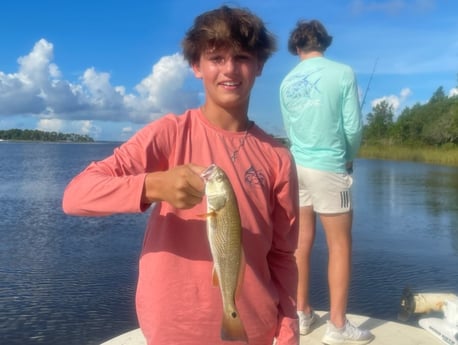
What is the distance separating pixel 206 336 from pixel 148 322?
0.79 feet

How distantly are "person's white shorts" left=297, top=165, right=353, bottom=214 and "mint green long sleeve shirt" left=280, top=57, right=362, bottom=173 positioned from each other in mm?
55

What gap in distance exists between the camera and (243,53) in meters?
2.39

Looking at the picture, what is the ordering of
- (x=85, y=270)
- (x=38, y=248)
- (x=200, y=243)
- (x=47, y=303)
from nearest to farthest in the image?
1. (x=200, y=243)
2. (x=47, y=303)
3. (x=85, y=270)
4. (x=38, y=248)

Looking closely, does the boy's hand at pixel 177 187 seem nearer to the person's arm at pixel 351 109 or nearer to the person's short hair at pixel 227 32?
the person's short hair at pixel 227 32

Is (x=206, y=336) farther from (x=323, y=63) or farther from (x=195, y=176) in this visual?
(x=323, y=63)

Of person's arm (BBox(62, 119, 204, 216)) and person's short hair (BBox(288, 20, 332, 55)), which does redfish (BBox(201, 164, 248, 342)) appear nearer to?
person's arm (BBox(62, 119, 204, 216))

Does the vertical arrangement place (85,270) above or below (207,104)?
below

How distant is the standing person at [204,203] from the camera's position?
2264 millimetres

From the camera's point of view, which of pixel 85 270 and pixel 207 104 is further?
pixel 85 270

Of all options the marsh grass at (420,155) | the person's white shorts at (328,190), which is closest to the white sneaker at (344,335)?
the person's white shorts at (328,190)

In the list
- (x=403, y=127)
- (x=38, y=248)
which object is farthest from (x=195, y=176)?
(x=403, y=127)

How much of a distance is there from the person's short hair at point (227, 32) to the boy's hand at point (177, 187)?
2.20ft

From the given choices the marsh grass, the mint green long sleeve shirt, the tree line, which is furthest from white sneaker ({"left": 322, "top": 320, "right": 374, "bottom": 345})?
the tree line

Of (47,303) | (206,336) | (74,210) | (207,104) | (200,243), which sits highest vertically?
(207,104)
